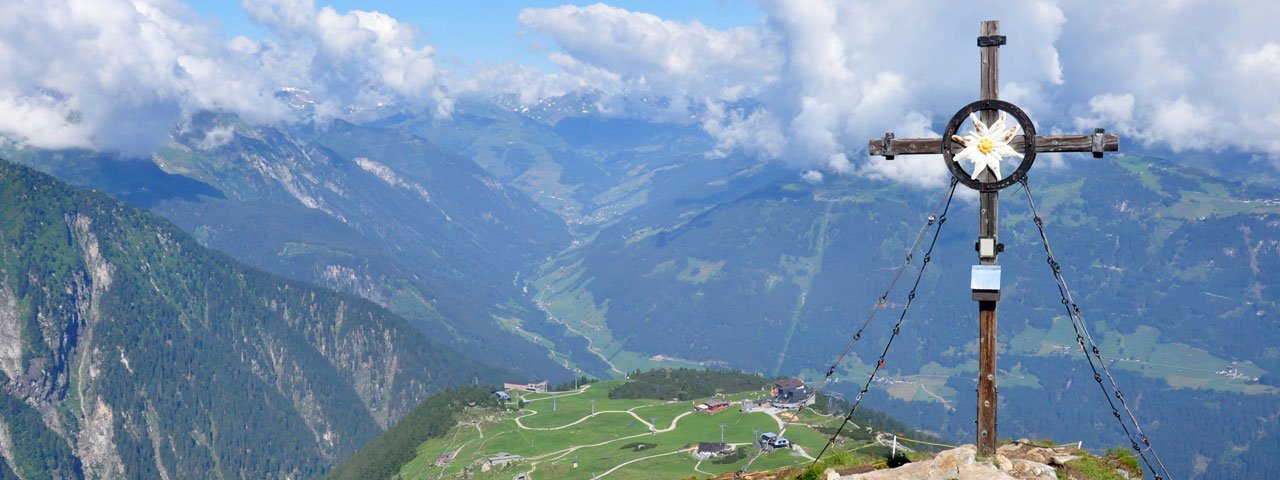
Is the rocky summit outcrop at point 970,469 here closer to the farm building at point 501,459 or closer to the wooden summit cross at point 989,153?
the wooden summit cross at point 989,153

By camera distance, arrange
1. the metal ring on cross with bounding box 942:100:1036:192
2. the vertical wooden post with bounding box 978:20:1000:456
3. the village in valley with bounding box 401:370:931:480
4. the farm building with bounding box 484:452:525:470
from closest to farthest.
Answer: the metal ring on cross with bounding box 942:100:1036:192
the vertical wooden post with bounding box 978:20:1000:456
the village in valley with bounding box 401:370:931:480
the farm building with bounding box 484:452:525:470

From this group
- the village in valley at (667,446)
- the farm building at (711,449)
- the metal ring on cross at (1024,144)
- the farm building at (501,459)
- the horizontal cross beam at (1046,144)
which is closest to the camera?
the metal ring on cross at (1024,144)

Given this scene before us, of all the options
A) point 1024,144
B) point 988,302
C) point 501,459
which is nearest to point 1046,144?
point 1024,144

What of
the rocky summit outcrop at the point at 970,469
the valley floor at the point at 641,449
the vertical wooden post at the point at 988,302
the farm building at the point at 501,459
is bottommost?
the farm building at the point at 501,459

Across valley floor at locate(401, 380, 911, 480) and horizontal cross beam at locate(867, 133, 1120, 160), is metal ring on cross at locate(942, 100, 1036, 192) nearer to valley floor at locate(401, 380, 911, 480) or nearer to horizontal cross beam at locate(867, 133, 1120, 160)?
horizontal cross beam at locate(867, 133, 1120, 160)

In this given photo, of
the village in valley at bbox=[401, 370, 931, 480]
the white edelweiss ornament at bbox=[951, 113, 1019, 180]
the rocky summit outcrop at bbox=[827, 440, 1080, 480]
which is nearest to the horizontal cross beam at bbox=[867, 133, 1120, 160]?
the white edelweiss ornament at bbox=[951, 113, 1019, 180]

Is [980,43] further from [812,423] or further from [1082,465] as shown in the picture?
[812,423]

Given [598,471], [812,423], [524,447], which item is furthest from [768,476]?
[524,447]

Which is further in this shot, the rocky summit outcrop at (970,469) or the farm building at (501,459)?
the farm building at (501,459)

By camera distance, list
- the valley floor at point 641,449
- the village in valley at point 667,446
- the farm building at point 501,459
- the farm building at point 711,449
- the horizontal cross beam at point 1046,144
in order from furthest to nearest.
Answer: the farm building at point 501,459 → the farm building at point 711,449 → the valley floor at point 641,449 → the village in valley at point 667,446 → the horizontal cross beam at point 1046,144

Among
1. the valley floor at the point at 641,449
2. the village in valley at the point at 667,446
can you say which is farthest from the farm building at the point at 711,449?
the valley floor at the point at 641,449
